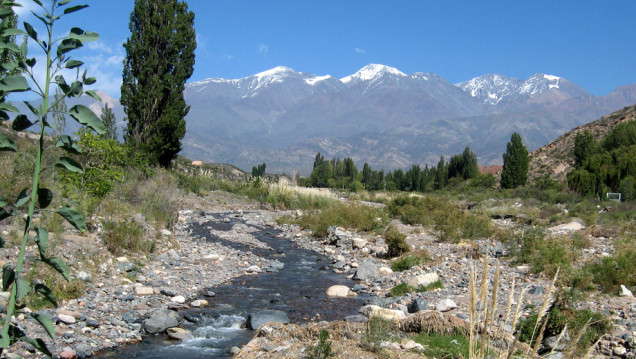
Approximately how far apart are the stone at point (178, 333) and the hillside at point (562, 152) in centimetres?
4532

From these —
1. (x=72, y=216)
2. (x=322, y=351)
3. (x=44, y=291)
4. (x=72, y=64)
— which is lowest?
(x=322, y=351)

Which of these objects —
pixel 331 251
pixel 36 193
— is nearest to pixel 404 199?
pixel 331 251

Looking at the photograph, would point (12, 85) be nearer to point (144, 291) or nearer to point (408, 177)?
point (144, 291)

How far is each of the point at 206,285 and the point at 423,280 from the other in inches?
171

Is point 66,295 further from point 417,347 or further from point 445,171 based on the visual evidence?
point 445,171

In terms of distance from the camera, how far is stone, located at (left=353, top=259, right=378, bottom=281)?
440 inches

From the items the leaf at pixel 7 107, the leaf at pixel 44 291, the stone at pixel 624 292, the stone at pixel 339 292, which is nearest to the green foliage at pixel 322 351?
the leaf at pixel 44 291

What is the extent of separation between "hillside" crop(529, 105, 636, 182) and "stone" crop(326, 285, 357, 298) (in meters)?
41.4

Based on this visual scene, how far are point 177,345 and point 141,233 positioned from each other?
15.1ft

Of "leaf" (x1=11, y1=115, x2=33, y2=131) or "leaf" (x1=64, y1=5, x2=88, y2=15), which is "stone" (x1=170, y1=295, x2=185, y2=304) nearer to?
"leaf" (x1=11, y1=115, x2=33, y2=131)

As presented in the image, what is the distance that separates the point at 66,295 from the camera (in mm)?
6812

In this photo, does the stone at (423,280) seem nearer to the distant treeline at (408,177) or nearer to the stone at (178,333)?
the stone at (178,333)

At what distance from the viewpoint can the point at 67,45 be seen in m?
2.48

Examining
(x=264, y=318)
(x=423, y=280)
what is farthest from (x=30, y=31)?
(x=423, y=280)
